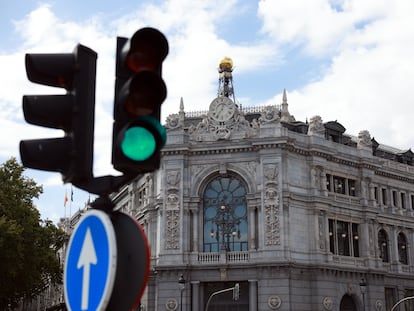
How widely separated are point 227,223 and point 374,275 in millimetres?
13509

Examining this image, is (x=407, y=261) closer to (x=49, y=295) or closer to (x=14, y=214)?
(x=14, y=214)

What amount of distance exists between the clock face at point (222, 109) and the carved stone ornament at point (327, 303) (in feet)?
50.8

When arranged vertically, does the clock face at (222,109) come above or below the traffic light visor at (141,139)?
above

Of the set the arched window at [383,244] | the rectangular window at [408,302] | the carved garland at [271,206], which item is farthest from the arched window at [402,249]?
the carved garland at [271,206]

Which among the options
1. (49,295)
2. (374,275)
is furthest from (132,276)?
(49,295)

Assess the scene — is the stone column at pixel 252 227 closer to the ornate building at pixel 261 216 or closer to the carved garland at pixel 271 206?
the ornate building at pixel 261 216

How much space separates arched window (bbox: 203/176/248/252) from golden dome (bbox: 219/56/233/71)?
14145 mm

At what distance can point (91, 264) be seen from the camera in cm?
412

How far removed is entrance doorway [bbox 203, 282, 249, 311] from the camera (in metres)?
46.9

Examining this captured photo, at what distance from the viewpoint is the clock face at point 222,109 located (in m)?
49.9

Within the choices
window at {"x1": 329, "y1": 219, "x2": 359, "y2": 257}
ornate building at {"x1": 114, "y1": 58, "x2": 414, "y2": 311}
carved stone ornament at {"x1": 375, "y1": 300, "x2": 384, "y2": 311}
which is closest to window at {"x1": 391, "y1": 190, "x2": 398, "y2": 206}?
ornate building at {"x1": 114, "y1": 58, "x2": 414, "y2": 311}

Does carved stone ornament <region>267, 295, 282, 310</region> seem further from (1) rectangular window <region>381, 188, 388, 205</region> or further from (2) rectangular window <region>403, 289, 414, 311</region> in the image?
(1) rectangular window <region>381, 188, 388, 205</region>

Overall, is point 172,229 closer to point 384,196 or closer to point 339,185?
point 339,185

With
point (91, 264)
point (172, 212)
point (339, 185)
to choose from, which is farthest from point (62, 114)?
point (339, 185)
